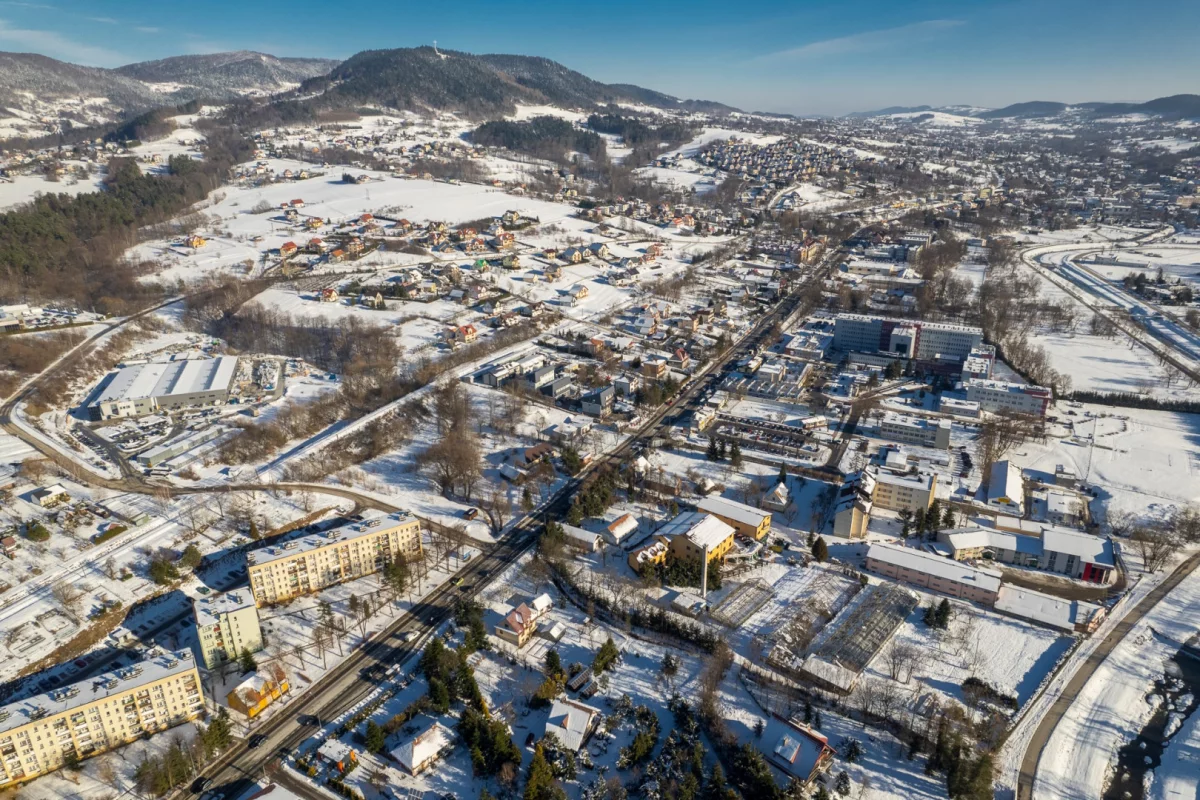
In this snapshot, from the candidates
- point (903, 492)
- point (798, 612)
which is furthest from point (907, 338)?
point (798, 612)

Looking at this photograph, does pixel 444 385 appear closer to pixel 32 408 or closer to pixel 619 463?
pixel 619 463

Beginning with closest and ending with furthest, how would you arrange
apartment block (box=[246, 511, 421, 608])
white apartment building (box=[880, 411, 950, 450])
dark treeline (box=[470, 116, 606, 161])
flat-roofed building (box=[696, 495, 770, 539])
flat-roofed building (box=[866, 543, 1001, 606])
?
apartment block (box=[246, 511, 421, 608]), flat-roofed building (box=[866, 543, 1001, 606]), flat-roofed building (box=[696, 495, 770, 539]), white apartment building (box=[880, 411, 950, 450]), dark treeline (box=[470, 116, 606, 161])

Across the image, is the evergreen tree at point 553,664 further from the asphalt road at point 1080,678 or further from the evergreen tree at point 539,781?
the asphalt road at point 1080,678

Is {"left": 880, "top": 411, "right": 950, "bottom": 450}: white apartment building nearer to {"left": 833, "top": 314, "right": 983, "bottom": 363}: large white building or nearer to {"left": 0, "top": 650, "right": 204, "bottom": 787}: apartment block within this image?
{"left": 833, "top": 314, "right": 983, "bottom": 363}: large white building

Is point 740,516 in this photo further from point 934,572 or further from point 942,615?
point 942,615

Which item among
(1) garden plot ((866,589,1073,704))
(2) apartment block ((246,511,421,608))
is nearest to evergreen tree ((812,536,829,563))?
(1) garden plot ((866,589,1073,704))

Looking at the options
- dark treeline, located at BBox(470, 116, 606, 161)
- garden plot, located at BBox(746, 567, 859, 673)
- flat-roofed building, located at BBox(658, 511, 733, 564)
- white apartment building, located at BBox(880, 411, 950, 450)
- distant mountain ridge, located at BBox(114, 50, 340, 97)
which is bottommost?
garden plot, located at BBox(746, 567, 859, 673)
